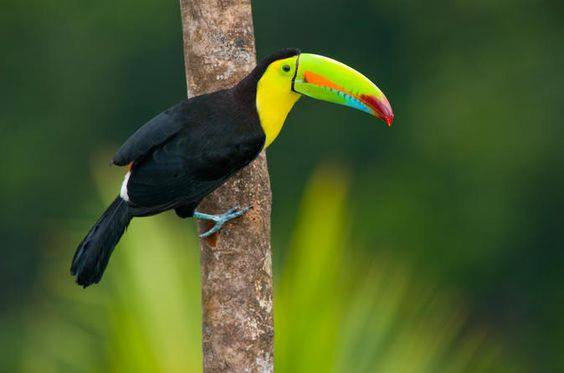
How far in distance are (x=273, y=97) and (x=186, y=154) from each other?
0.32 meters

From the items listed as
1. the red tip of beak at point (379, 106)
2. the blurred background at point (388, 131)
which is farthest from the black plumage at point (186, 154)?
the blurred background at point (388, 131)

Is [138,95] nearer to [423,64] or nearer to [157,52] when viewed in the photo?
[157,52]

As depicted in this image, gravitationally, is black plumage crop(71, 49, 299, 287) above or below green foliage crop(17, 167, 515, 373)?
above

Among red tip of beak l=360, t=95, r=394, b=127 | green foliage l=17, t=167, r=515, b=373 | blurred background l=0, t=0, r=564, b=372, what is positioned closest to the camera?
red tip of beak l=360, t=95, r=394, b=127

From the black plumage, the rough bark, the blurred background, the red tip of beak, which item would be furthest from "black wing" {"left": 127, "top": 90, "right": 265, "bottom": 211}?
the blurred background

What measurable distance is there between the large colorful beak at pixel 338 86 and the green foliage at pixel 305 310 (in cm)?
67

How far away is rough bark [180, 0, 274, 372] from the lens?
A: 15.5ft

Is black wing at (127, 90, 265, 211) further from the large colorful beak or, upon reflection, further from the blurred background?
the blurred background

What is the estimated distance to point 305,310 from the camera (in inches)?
198

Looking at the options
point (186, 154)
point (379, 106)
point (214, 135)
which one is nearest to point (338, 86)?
point (379, 106)

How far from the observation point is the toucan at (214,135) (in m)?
4.69

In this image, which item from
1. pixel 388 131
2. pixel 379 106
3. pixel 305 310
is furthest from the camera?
pixel 388 131

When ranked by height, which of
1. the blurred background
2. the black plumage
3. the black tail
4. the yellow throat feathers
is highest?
the yellow throat feathers

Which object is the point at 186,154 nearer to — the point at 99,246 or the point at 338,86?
the point at 99,246
